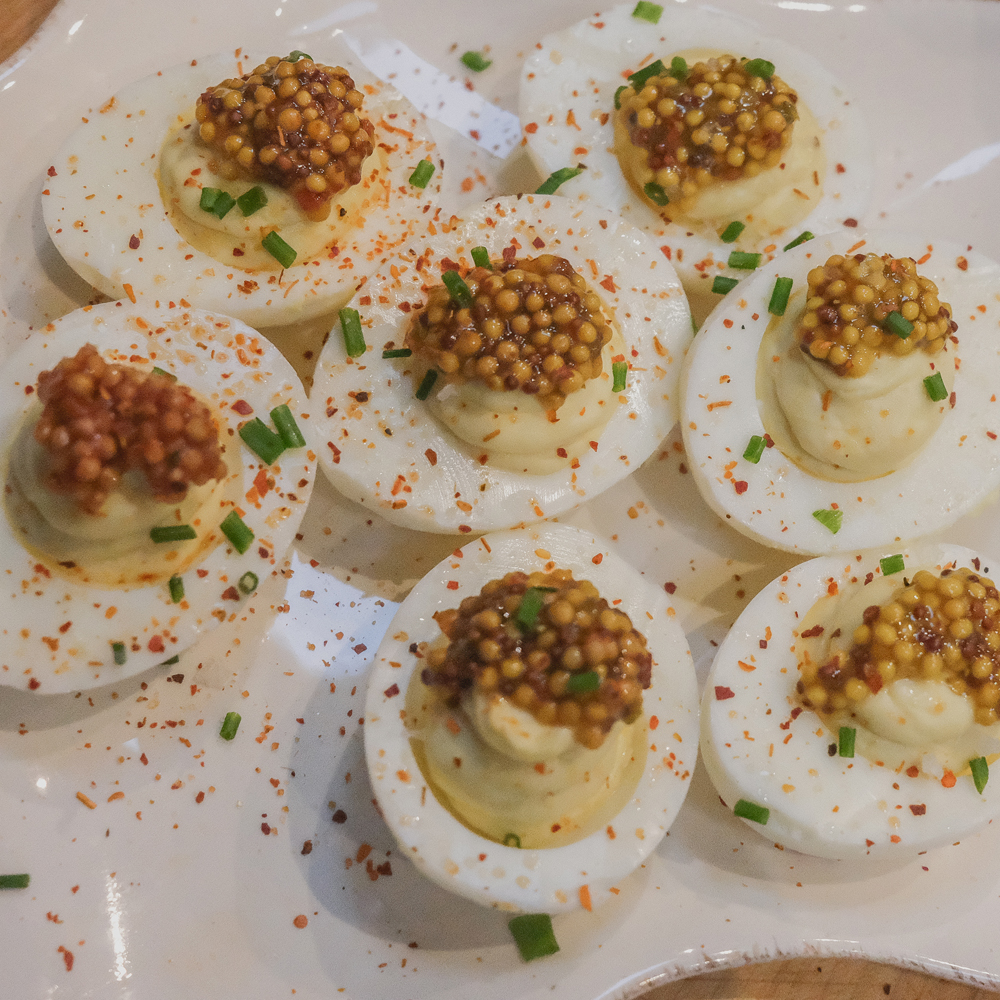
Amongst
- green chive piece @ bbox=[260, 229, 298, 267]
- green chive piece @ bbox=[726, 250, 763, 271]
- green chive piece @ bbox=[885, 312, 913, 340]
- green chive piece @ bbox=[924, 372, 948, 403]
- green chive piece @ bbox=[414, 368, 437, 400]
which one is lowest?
green chive piece @ bbox=[924, 372, 948, 403]

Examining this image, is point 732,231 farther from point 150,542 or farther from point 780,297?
point 150,542

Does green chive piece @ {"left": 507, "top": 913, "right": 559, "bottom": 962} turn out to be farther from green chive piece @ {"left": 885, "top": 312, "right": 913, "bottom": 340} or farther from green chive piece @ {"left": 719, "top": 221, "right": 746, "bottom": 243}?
green chive piece @ {"left": 719, "top": 221, "right": 746, "bottom": 243}

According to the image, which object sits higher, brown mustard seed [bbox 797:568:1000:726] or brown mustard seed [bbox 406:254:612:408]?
brown mustard seed [bbox 406:254:612:408]

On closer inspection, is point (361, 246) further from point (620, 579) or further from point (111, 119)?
point (620, 579)

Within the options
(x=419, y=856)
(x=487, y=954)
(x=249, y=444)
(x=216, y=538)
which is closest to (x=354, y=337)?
(x=249, y=444)

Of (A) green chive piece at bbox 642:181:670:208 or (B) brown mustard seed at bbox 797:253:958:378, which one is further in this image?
(A) green chive piece at bbox 642:181:670:208

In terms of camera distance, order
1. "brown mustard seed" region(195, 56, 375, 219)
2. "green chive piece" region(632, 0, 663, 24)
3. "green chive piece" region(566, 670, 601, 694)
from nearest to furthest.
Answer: "green chive piece" region(566, 670, 601, 694), "brown mustard seed" region(195, 56, 375, 219), "green chive piece" region(632, 0, 663, 24)

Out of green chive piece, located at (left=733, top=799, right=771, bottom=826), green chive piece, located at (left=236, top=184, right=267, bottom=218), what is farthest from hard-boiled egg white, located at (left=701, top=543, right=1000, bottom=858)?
green chive piece, located at (left=236, top=184, right=267, bottom=218)

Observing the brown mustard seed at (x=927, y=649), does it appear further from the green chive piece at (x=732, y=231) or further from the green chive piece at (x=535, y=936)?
the green chive piece at (x=732, y=231)
